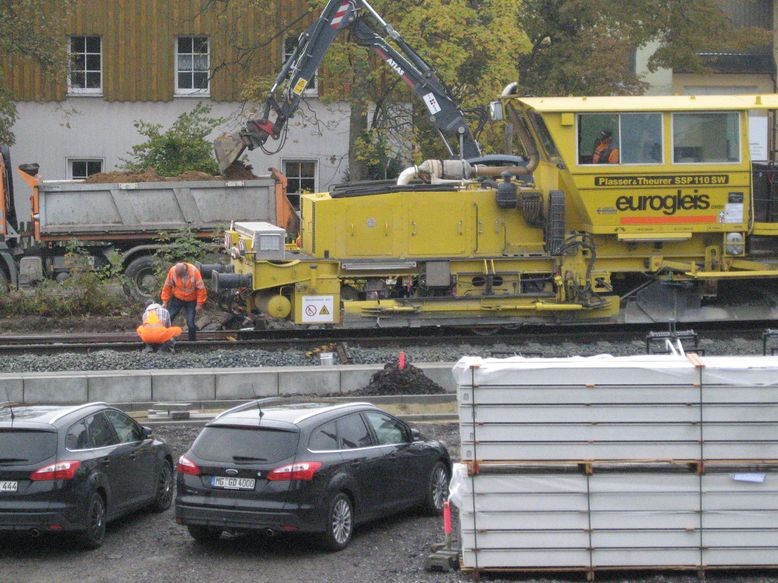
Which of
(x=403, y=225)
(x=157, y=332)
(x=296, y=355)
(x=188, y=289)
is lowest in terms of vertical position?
(x=296, y=355)

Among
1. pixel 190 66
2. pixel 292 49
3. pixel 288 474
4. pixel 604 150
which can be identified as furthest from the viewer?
pixel 190 66

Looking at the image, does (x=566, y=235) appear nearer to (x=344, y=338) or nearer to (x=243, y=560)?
(x=344, y=338)

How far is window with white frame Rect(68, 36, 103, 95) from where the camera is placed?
33.5m

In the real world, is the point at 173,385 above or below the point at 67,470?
above

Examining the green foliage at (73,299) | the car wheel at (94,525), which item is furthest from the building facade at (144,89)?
the car wheel at (94,525)

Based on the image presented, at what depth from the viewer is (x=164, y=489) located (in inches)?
443

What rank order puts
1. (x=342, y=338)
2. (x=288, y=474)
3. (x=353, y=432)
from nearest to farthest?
(x=288, y=474), (x=353, y=432), (x=342, y=338)

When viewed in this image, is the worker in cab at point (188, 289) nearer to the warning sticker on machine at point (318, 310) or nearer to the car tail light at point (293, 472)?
the warning sticker on machine at point (318, 310)

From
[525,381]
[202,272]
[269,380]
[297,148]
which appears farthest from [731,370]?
[297,148]

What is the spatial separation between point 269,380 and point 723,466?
7.22m

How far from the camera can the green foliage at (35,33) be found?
94.0 feet

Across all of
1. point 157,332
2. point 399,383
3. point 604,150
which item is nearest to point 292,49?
point 604,150

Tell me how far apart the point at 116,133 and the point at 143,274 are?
423 inches

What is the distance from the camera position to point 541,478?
28.3 ft
